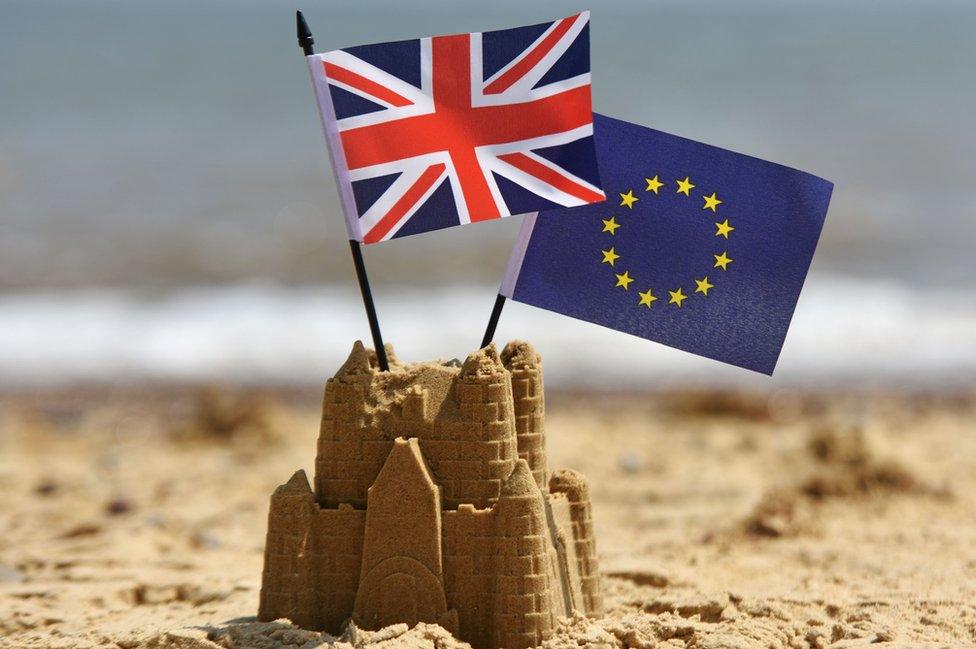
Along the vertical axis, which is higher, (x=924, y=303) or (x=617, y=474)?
(x=924, y=303)

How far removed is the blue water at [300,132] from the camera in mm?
22109

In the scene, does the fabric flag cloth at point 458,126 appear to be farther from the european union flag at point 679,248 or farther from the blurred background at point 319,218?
the blurred background at point 319,218

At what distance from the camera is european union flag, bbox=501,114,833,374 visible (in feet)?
18.8

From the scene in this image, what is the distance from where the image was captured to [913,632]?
5824 millimetres

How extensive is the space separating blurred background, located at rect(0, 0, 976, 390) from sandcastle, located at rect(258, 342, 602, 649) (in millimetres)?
9472

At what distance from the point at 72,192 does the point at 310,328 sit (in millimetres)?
13170

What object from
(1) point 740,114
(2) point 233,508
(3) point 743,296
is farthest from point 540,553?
(1) point 740,114

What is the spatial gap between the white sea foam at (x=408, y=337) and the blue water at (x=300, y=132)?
151cm

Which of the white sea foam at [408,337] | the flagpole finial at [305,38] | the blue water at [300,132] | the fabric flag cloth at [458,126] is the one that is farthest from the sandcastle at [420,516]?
the blue water at [300,132]

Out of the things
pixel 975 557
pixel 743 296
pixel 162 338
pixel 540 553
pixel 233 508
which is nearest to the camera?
pixel 540 553

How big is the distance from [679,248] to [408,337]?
36.1ft

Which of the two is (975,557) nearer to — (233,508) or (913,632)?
(913,632)

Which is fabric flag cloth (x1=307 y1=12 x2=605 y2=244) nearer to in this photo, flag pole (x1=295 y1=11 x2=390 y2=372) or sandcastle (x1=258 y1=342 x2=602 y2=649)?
flag pole (x1=295 y1=11 x2=390 y2=372)

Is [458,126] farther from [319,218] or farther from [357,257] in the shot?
[319,218]
